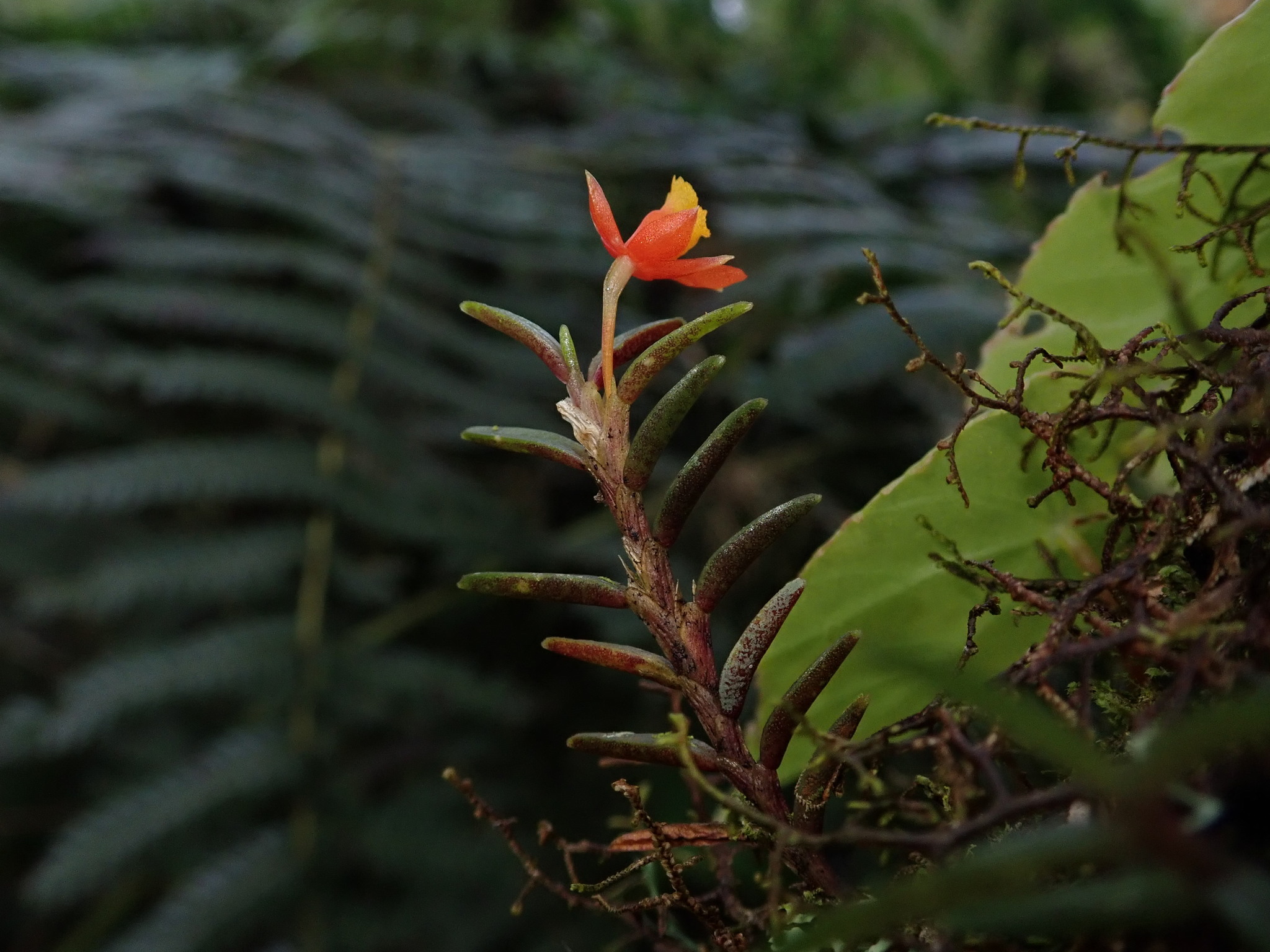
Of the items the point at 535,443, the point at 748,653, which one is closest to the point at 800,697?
the point at 748,653

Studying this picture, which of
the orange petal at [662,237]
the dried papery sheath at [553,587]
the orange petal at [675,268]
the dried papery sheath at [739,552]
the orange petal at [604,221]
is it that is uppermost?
the orange petal at [604,221]

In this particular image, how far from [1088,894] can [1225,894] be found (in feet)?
0.07

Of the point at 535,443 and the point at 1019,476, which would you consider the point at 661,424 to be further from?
the point at 1019,476

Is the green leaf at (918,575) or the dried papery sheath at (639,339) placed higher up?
the dried papery sheath at (639,339)

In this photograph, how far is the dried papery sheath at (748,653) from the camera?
0.30 m

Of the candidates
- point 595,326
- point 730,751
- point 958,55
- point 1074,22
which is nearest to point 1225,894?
point 730,751

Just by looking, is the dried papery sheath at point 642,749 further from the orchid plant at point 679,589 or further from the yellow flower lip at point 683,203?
the yellow flower lip at point 683,203

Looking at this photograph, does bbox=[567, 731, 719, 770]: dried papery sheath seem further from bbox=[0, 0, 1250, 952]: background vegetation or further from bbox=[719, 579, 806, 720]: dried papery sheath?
bbox=[0, 0, 1250, 952]: background vegetation

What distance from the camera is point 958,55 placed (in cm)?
270

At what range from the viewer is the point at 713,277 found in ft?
1.16

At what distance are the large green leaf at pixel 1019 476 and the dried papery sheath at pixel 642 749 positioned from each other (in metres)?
0.10

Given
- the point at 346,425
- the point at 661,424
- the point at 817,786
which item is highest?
the point at 346,425

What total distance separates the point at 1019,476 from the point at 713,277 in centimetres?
15

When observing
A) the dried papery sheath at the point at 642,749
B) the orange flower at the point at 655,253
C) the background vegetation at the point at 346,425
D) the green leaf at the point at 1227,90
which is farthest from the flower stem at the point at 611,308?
the background vegetation at the point at 346,425
